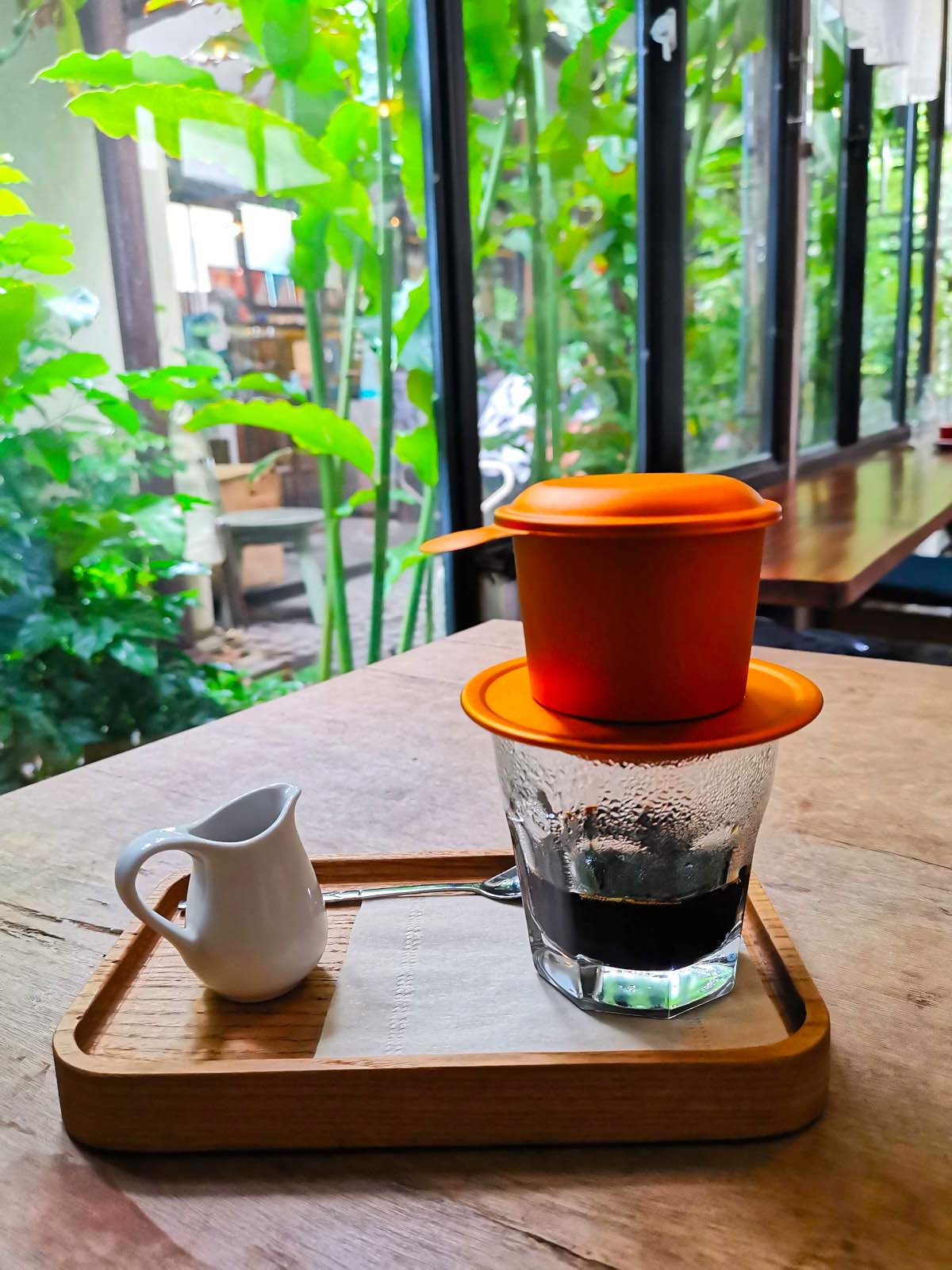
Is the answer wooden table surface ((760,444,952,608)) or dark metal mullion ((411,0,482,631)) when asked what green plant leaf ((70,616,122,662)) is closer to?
dark metal mullion ((411,0,482,631))

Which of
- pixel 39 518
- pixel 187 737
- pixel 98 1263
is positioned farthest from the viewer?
pixel 39 518

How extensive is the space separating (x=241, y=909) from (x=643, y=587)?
263 millimetres

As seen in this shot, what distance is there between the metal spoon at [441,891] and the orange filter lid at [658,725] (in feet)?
0.55

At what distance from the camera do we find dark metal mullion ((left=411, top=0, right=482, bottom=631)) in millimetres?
1865

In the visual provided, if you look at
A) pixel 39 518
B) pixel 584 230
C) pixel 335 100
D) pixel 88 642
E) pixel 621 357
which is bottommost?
pixel 88 642

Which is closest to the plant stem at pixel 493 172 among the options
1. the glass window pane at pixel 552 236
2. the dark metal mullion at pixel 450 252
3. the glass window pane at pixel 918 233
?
the glass window pane at pixel 552 236

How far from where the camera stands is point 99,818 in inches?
33.6

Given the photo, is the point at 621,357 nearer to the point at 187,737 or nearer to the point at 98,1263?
the point at 187,737

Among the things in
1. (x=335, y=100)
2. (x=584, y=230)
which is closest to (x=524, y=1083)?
(x=335, y=100)

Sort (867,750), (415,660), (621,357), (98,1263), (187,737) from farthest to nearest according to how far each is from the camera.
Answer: (621,357) < (415,660) < (187,737) < (867,750) < (98,1263)

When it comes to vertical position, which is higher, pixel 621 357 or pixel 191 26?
pixel 191 26

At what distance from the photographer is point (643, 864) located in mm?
489

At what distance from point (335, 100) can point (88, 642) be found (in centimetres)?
111

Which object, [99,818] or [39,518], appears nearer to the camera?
[99,818]
